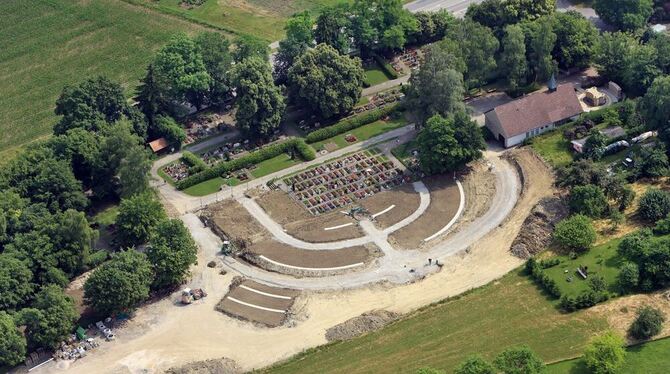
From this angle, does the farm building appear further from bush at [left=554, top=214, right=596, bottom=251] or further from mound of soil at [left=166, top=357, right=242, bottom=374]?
mound of soil at [left=166, top=357, right=242, bottom=374]

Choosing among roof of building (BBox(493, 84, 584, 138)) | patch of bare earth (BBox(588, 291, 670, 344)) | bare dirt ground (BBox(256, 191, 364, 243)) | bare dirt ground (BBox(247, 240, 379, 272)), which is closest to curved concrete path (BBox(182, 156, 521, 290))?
bare dirt ground (BBox(247, 240, 379, 272))

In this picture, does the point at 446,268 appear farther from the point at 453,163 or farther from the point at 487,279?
the point at 453,163

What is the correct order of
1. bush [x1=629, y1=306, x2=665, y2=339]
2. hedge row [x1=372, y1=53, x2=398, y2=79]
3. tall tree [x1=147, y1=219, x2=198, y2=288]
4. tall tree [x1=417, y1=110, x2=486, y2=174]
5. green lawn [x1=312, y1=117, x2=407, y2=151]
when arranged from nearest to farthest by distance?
bush [x1=629, y1=306, x2=665, y2=339] < tall tree [x1=147, y1=219, x2=198, y2=288] < tall tree [x1=417, y1=110, x2=486, y2=174] < green lawn [x1=312, y1=117, x2=407, y2=151] < hedge row [x1=372, y1=53, x2=398, y2=79]

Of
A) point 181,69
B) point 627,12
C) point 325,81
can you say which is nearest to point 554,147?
point 325,81

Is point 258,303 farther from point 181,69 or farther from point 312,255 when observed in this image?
point 181,69

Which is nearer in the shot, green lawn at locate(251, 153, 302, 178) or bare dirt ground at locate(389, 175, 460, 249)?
bare dirt ground at locate(389, 175, 460, 249)

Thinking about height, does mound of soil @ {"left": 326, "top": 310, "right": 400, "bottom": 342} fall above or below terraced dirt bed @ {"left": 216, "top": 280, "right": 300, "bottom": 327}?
below
